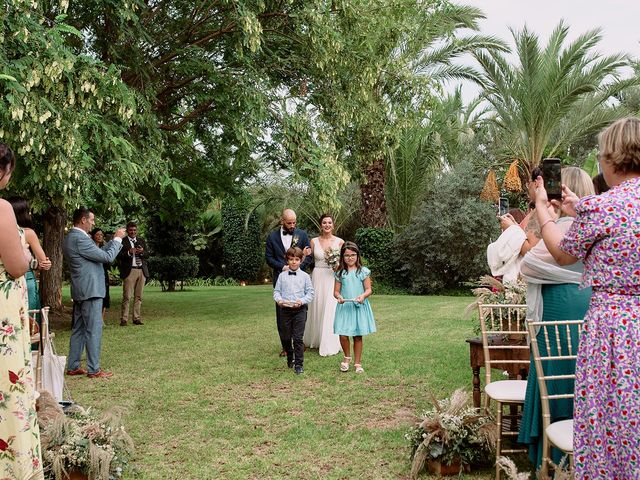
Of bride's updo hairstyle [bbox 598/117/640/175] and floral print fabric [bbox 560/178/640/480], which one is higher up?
bride's updo hairstyle [bbox 598/117/640/175]

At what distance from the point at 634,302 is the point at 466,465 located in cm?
237

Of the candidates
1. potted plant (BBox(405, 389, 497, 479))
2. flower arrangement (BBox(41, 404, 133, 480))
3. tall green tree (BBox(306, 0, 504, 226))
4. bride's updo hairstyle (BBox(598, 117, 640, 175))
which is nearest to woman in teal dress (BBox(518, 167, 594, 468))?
potted plant (BBox(405, 389, 497, 479))

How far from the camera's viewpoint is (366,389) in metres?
7.51

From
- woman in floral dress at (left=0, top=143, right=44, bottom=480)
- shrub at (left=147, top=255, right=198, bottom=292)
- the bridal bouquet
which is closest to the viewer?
woman in floral dress at (left=0, top=143, right=44, bottom=480)

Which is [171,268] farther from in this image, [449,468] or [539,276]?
[539,276]

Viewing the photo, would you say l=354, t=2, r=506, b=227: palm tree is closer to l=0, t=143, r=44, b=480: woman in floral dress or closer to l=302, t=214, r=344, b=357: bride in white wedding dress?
l=302, t=214, r=344, b=357: bride in white wedding dress

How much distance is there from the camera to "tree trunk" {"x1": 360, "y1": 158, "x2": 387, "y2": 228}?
74.7ft

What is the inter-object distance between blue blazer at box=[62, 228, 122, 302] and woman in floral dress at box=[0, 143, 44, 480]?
466 centimetres

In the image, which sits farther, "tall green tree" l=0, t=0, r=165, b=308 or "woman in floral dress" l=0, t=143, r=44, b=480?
"tall green tree" l=0, t=0, r=165, b=308

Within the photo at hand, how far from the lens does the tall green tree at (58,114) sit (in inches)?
322

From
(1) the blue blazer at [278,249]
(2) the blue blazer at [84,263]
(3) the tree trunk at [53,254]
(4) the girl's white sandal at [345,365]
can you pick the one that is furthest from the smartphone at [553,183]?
(3) the tree trunk at [53,254]

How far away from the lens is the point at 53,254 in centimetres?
1510

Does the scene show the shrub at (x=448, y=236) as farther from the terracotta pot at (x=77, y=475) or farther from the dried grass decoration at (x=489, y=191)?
the terracotta pot at (x=77, y=475)

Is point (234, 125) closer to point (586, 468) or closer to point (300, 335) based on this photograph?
point (300, 335)
